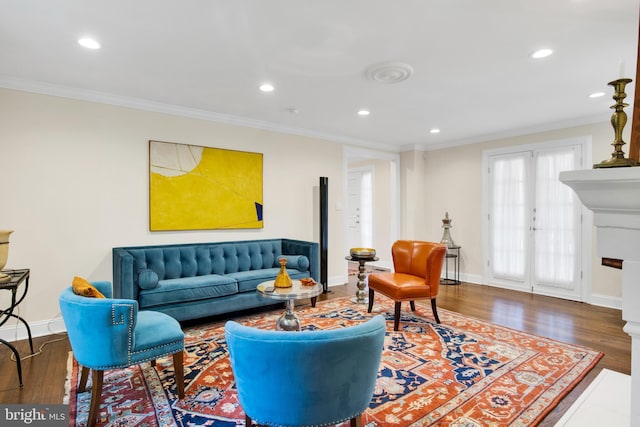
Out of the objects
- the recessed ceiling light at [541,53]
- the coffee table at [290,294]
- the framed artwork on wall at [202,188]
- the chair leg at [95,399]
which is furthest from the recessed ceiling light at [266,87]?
the chair leg at [95,399]

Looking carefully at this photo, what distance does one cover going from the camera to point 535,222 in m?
5.17

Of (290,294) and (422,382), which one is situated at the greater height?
(290,294)

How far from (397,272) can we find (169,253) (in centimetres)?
278

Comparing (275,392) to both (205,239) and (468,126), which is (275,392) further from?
(468,126)

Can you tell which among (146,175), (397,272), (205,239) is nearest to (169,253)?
(205,239)

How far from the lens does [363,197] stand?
7969mm

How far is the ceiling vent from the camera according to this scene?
2953 millimetres

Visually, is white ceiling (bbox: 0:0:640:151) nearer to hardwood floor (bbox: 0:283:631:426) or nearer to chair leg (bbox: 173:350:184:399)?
chair leg (bbox: 173:350:184:399)

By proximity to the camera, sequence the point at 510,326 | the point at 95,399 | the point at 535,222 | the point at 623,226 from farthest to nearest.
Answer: the point at 535,222 < the point at 510,326 < the point at 95,399 < the point at 623,226

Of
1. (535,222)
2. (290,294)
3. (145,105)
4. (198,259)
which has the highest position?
(145,105)

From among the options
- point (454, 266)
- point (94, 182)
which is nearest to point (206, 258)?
point (94, 182)

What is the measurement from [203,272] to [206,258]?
0.17m

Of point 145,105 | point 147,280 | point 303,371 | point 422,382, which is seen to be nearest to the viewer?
point 303,371

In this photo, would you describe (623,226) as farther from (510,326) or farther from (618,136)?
(510,326)
